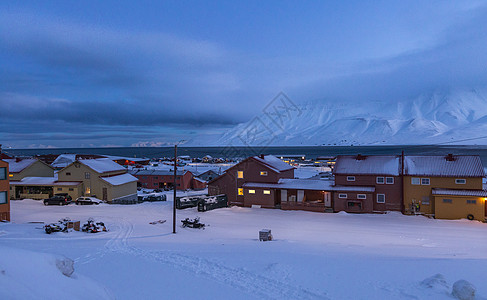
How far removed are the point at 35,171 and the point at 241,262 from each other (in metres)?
54.5

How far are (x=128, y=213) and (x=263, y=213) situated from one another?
15780mm

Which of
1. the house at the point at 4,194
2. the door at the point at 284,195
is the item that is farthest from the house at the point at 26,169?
the door at the point at 284,195

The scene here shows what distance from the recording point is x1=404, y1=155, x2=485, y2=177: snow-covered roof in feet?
107

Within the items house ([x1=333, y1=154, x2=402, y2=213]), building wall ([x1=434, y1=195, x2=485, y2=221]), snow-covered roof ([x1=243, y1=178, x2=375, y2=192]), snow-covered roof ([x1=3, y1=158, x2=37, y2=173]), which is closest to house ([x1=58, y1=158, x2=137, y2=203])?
snow-covered roof ([x1=3, y1=158, x2=37, y2=173])

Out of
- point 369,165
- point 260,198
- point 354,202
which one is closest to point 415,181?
point 369,165

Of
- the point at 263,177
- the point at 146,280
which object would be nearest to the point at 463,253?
the point at 146,280

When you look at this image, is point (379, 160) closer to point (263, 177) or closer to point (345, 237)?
point (263, 177)

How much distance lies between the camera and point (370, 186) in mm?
36438

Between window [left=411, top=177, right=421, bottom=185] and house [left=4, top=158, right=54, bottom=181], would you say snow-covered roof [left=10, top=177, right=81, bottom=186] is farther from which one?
window [left=411, top=177, right=421, bottom=185]

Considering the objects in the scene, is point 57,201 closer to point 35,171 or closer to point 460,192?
point 35,171

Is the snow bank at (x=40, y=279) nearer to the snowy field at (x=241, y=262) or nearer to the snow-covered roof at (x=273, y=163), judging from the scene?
the snowy field at (x=241, y=262)

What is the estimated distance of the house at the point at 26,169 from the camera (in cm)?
4984

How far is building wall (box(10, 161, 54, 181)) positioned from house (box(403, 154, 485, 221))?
193ft

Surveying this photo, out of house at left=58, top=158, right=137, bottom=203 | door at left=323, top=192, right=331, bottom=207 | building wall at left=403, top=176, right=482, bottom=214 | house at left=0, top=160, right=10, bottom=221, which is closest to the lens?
house at left=0, top=160, right=10, bottom=221
